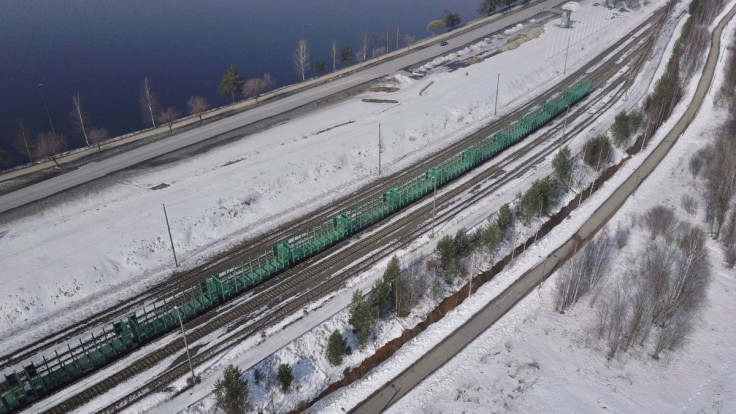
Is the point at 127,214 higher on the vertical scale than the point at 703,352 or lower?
higher

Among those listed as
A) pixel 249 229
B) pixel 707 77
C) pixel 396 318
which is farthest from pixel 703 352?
pixel 707 77

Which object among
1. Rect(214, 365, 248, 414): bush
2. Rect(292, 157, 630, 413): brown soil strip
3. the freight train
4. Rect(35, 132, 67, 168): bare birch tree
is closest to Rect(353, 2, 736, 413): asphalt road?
Rect(292, 157, 630, 413): brown soil strip

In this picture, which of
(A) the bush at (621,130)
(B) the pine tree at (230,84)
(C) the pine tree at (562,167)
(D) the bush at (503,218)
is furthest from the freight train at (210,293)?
(B) the pine tree at (230,84)

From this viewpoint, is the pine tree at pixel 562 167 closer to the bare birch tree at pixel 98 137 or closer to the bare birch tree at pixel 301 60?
the bare birch tree at pixel 301 60

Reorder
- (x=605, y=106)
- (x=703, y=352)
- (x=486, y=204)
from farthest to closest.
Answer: (x=605, y=106) → (x=486, y=204) → (x=703, y=352)

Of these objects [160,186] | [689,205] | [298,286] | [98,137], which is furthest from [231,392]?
[689,205]

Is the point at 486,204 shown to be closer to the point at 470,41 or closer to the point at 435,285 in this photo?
the point at 435,285
